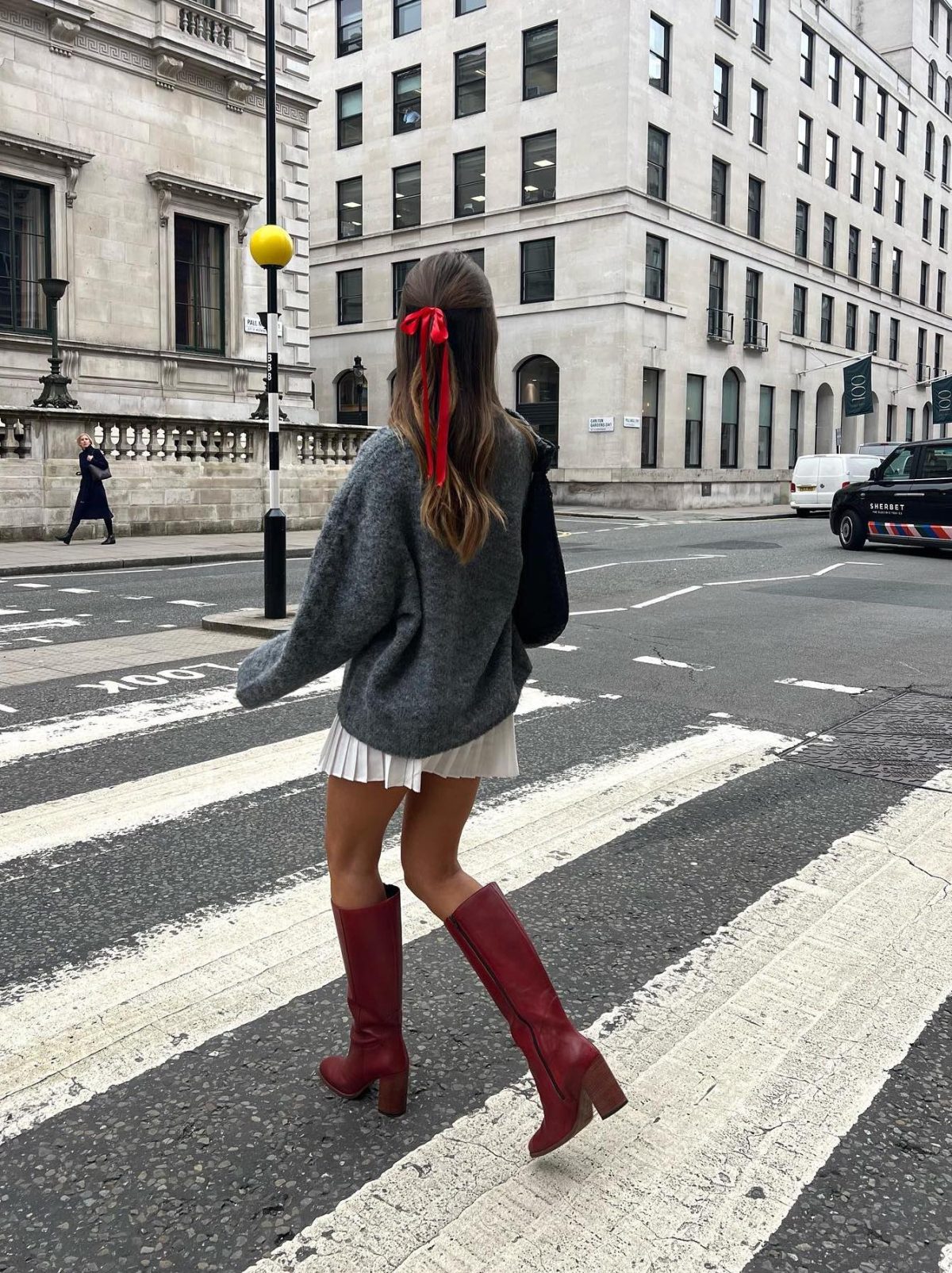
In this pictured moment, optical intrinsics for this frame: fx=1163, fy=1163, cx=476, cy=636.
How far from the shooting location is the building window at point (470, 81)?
40.3 meters

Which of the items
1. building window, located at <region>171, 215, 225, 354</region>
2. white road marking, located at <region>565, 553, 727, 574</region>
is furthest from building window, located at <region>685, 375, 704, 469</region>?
white road marking, located at <region>565, 553, 727, 574</region>

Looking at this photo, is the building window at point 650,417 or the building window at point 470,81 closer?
the building window at point 650,417

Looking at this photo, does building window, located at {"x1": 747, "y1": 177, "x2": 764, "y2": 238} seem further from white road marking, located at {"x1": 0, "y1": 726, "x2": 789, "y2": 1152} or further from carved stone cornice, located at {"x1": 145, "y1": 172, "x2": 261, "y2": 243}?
white road marking, located at {"x1": 0, "y1": 726, "x2": 789, "y2": 1152}

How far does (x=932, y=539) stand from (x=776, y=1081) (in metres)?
17.6

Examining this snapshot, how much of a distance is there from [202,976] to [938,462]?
1767cm

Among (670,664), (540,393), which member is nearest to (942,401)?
(540,393)

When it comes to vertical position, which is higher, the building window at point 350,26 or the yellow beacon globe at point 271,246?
the building window at point 350,26

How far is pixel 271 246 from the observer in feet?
35.0

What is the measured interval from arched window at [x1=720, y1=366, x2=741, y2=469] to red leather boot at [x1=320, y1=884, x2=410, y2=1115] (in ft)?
138

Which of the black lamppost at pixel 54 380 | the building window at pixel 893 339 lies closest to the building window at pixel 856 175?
the building window at pixel 893 339

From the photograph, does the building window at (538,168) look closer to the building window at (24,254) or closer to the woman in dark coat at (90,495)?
the building window at (24,254)

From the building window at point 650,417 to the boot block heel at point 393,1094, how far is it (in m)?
37.5

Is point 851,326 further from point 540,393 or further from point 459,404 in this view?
point 459,404

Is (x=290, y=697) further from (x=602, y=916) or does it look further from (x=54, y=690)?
(x=602, y=916)
